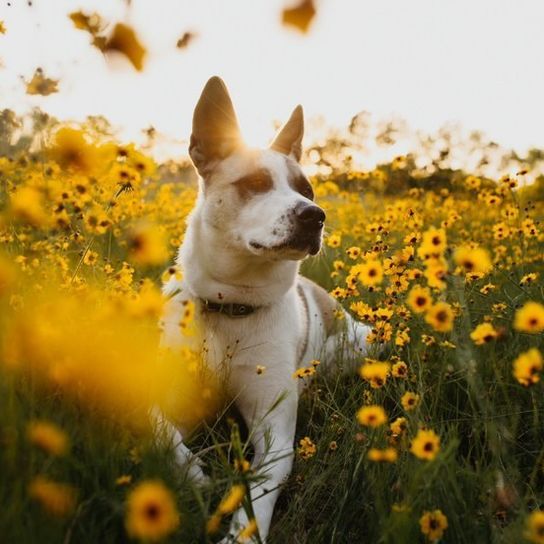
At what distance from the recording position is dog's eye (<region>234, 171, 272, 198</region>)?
3.35m

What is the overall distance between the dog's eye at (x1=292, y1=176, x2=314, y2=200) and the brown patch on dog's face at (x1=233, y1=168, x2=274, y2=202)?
217 mm

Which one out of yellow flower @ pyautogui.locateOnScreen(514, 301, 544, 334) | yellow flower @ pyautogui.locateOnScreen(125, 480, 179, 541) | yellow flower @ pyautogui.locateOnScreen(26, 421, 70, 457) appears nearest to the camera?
yellow flower @ pyautogui.locateOnScreen(125, 480, 179, 541)

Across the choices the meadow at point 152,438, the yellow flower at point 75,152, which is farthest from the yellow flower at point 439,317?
the yellow flower at point 75,152

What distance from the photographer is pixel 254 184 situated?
3.36m

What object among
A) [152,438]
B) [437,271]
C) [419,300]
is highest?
[437,271]

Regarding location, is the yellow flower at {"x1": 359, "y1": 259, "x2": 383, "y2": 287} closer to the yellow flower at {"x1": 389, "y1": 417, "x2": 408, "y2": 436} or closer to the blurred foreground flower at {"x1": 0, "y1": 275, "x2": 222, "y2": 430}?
the yellow flower at {"x1": 389, "y1": 417, "x2": 408, "y2": 436}

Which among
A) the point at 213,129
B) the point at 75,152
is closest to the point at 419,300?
the point at 75,152

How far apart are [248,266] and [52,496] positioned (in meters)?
2.21

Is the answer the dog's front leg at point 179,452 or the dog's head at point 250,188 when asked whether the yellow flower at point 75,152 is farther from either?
the dog's head at point 250,188

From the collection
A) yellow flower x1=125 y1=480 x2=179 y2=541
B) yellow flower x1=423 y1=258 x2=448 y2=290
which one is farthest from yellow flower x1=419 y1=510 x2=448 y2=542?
yellow flower x1=125 y1=480 x2=179 y2=541

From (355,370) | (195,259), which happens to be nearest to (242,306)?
(195,259)

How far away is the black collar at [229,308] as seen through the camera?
3.19 metres

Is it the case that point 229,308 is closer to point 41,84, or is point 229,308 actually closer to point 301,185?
point 301,185

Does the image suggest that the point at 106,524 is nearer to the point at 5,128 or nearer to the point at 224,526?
the point at 224,526
